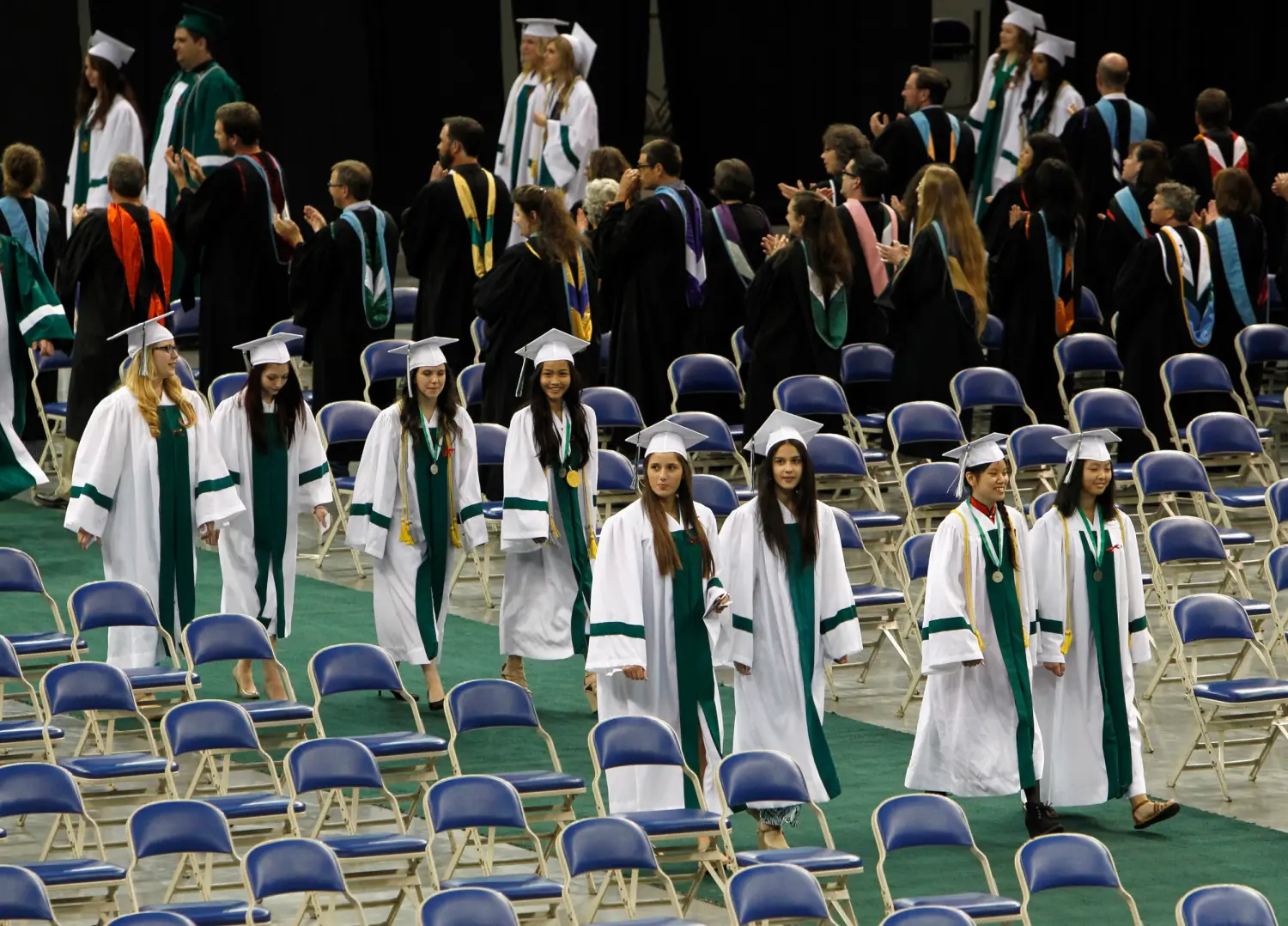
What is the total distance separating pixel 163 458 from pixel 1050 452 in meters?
4.62

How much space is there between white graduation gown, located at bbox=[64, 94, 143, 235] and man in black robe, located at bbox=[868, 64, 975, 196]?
15.9 feet

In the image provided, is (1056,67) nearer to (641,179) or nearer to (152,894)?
(641,179)

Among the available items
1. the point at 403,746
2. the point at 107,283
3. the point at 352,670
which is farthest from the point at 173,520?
the point at 107,283

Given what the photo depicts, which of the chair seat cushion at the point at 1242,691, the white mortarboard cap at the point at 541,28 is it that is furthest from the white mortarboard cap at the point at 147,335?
the white mortarboard cap at the point at 541,28

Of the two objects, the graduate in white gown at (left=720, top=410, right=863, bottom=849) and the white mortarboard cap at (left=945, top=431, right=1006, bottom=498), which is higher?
the white mortarboard cap at (left=945, top=431, right=1006, bottom=498)

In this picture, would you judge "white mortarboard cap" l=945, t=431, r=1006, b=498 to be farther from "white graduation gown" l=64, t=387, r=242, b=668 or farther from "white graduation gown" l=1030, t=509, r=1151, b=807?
"white graduation gown" l=64, t=387, r=242, b=668

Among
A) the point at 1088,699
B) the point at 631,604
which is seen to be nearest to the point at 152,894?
the point at 631,604

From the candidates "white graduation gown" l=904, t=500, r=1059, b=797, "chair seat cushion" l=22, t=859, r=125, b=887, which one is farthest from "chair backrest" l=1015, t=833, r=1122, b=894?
"chair seat cushion" l=22, t=859, r=125, b=887

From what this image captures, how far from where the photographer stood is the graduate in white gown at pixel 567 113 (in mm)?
15945

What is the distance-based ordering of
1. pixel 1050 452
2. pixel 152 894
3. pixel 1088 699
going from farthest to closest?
pixel 1050 452, pixel 1088 699, pixel 152 894

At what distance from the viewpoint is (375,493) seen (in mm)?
10359

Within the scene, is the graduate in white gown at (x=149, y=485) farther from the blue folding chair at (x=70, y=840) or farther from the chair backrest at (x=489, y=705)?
the blue folding chair at (x=70, y=840)

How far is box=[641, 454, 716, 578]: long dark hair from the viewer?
8.82 metres

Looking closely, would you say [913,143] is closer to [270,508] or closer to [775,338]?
[775,338]
